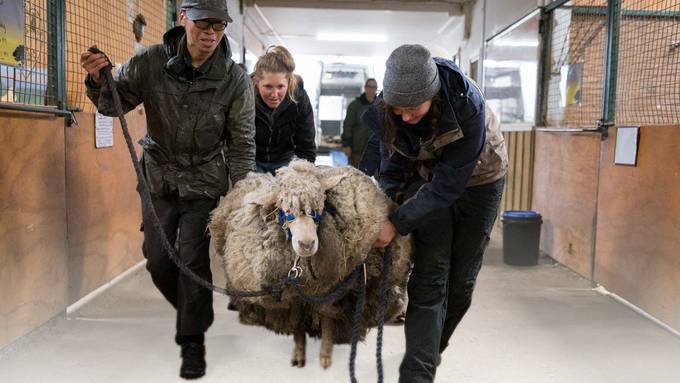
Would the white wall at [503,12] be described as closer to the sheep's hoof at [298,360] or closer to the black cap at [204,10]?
the black cap at [204,10]

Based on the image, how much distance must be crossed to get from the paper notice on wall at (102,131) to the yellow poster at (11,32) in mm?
1050

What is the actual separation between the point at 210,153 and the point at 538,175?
14.9 ft

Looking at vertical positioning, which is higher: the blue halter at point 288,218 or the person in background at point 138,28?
the person in background at point 138,28

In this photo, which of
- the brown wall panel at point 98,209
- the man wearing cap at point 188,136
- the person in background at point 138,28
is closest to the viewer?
the man wearing cap at point 188,136

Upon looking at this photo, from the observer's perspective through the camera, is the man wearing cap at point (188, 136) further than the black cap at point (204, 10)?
Yes

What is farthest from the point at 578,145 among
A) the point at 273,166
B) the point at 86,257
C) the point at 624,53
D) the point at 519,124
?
the point at 86,257

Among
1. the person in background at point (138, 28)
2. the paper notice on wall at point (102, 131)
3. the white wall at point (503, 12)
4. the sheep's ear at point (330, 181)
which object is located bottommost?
the sheep's ear at point (330, 181)

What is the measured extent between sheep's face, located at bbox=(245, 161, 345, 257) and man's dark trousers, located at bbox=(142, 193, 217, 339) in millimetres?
404

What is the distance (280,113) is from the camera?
12.3ft

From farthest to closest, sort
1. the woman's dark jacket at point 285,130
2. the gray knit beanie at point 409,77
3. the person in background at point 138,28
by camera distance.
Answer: the person in background at point 138,28
the woman's dark jacket at point 285,130
the gray knit beanie at point 409,77

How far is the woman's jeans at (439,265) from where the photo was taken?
2.58 m

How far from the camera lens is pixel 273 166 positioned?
3859mm

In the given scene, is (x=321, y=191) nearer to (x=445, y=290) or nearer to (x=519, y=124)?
(x=445, y=290)

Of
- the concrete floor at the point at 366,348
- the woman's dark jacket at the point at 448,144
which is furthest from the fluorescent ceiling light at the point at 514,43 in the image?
the woman's dark jacket at the point at 448,144
